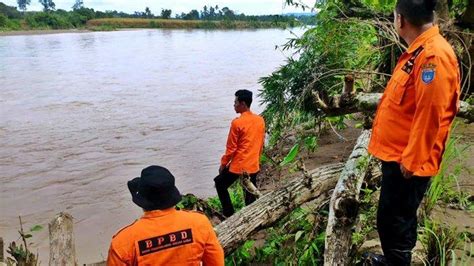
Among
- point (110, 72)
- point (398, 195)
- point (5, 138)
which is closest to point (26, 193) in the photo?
point (5, 138)

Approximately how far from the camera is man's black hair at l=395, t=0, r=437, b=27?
252 cm

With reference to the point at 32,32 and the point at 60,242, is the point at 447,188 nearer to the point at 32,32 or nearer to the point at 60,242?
the point at 60,242

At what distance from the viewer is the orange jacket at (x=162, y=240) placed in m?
2.52

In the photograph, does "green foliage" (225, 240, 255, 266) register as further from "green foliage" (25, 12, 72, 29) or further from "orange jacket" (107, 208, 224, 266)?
"green foliage" (25, 12, 72, 29)

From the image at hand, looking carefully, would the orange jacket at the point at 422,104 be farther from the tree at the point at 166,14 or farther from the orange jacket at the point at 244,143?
the tree at the point at 166,14

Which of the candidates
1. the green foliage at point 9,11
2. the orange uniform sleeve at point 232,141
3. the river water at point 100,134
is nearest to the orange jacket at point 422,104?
the orange uniform sleeve at point 232,141

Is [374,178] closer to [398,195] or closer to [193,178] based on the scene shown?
[398,195]

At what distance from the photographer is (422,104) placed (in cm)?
244

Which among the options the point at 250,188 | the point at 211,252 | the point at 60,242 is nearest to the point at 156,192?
the point at 211,252

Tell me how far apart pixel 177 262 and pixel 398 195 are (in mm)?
1241

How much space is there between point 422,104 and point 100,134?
37.9 feet

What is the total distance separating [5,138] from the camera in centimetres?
1259

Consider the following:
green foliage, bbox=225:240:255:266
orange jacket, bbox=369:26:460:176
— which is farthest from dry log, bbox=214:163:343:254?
orange jacket, bbox=369:26:460:176

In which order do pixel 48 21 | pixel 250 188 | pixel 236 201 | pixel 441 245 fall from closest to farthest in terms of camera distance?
pixel 441 245 < pixel 250 188 < pixel 236 201 < pixel 48 21
